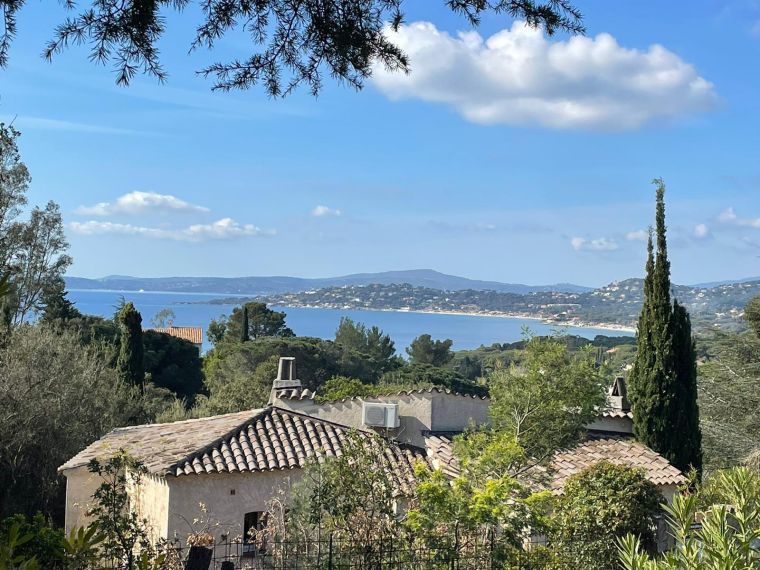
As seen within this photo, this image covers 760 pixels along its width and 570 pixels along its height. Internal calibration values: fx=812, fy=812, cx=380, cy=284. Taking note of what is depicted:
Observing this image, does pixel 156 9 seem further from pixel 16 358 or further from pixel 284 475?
pixel 16 358

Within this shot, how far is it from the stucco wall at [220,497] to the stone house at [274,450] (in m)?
0.02

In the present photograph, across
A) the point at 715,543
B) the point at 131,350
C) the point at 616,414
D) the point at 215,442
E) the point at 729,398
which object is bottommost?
the point at 729,398

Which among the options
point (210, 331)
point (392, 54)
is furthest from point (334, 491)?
point (210, 331)

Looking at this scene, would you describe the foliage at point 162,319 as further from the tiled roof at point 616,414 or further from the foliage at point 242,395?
the tiled roof at point 616,414

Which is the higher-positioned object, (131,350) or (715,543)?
(715,543)

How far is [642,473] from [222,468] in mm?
6940

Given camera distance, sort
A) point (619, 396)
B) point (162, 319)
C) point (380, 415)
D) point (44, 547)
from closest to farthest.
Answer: point (44, 547) → point (380, 415) → point (619, 396) → point (162, 319)

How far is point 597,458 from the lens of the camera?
15922 mm

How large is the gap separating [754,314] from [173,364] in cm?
2837

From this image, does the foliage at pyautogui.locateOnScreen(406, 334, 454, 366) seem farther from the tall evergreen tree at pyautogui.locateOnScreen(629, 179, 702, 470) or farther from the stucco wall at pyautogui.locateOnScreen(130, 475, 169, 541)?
the stucco wall at pyautogui.locateOnScreen(130, 475, 169, 541)

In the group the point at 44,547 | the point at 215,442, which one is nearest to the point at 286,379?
the point at 215,442

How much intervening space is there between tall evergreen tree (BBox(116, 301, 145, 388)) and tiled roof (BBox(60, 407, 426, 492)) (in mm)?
11166

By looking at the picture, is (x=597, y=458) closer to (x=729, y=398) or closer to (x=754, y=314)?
(x=729, y=398)

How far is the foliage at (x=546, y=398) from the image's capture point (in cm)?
1390
